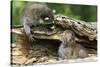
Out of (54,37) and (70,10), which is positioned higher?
(70,10)

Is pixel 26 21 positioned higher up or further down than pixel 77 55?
higher up

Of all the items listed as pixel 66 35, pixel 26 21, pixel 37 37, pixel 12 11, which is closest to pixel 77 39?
pixel 66 35

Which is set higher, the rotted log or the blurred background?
the blurred background

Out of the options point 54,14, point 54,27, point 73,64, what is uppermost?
point 54,14

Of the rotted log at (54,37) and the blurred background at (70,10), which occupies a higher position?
the blurred background at (70,10)

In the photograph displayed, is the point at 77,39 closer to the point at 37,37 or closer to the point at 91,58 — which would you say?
the point at 91,58

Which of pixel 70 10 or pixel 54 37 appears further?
pixel 70 10

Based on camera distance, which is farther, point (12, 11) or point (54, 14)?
point (54, 14)
